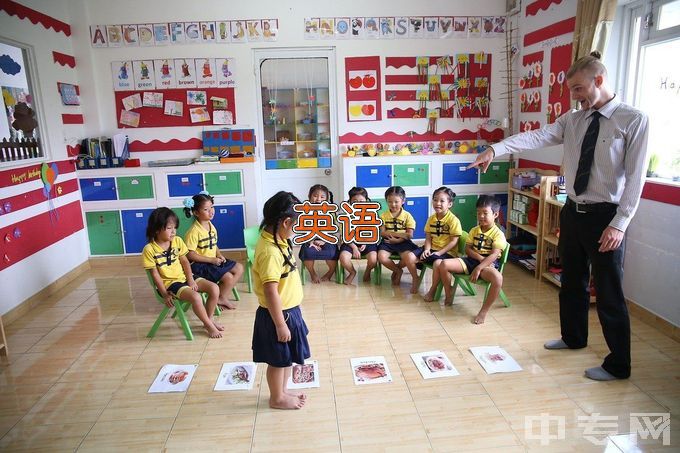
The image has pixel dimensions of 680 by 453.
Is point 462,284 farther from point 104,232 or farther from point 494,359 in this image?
point 104,232

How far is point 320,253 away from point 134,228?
2.17 meters

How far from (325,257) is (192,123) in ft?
7.66

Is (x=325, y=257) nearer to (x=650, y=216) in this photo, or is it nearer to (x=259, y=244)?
(x=259, y=244)

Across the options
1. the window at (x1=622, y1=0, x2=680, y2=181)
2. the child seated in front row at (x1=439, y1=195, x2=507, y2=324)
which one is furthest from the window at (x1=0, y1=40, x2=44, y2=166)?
the window at (x1=622, y1=0, x2=680, y2=181)

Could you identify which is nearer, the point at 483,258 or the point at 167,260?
the point at 167,260

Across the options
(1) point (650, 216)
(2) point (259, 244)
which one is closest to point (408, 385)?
(2) point (259, 244)

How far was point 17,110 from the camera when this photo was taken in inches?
159

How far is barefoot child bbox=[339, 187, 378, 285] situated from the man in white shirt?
172cm

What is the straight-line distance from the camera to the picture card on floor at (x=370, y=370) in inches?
106

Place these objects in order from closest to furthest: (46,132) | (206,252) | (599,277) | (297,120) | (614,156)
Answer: (614,156), (599,277), (206,252), (46,132), (297,120)

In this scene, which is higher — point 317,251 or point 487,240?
point 487,240

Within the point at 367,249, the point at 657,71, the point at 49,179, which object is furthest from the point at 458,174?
the point at 49,179

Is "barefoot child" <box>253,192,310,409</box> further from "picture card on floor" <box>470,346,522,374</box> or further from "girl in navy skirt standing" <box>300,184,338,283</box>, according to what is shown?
"girl in navy skirt standing" <box>300,184,338,283</box>

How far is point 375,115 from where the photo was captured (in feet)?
17.7
